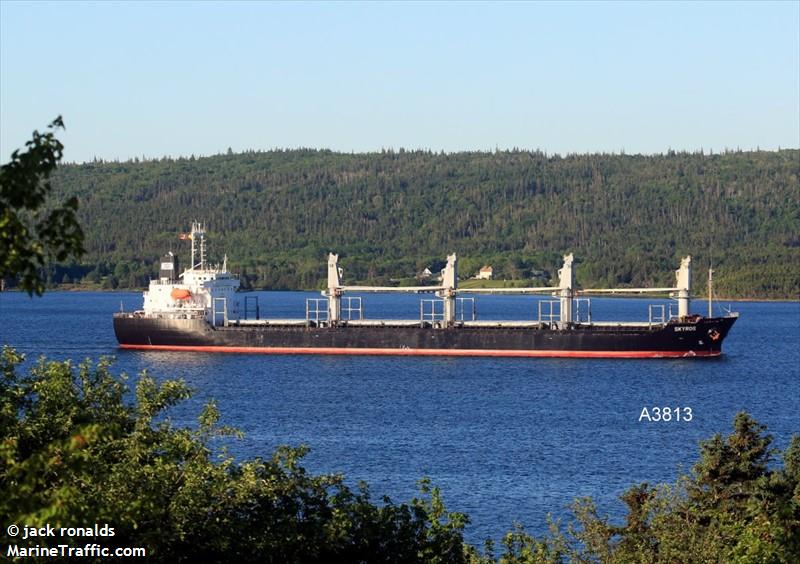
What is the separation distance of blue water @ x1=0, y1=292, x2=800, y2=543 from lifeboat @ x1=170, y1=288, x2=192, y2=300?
4.26 metres

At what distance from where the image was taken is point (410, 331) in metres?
73.6

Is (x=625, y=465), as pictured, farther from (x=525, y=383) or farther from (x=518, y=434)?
(x=525, y=383)

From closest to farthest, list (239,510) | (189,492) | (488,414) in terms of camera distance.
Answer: (189,492) → (239,510) → (488,414)

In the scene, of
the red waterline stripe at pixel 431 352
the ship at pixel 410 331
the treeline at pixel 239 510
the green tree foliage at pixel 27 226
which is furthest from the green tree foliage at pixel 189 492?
the red waterline stripe at pixel 431 352

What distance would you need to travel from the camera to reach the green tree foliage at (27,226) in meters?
10.2

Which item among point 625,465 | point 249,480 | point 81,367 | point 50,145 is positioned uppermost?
point 50,145

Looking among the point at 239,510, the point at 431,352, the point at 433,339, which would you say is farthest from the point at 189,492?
the point at 431,352

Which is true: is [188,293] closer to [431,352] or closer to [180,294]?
[180,294]

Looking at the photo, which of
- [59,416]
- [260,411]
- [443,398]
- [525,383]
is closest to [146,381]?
[59,416]

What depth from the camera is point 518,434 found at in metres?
44.7

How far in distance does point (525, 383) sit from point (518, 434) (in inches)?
638

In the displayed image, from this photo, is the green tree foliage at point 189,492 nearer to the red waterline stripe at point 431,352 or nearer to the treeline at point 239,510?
the treeline at point 239,510

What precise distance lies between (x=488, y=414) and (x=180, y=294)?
1232 inches

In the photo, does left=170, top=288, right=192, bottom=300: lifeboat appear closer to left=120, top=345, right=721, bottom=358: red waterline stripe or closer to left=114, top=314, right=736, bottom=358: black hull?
left=114, top=314, right=736, bottom=358: black hull
